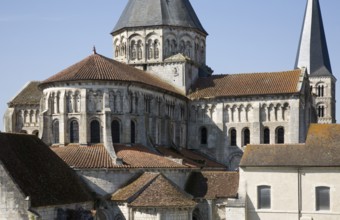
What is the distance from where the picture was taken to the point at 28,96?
2441 inches

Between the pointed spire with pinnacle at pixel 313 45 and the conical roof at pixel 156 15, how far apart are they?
24617 millimetres

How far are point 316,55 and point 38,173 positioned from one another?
5784 cm

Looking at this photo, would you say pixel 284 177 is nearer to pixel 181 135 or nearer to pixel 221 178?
pixel 221 178

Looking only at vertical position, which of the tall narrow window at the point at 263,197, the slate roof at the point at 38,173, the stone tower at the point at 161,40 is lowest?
the tall narrow window at the point at 263,197

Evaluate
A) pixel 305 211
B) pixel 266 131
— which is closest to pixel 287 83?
pixel 266 131

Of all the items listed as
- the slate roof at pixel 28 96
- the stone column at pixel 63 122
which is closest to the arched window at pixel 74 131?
the stone column at pixel 63 122

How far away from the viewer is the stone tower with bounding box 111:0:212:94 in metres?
60.0

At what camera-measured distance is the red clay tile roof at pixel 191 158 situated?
49.8m

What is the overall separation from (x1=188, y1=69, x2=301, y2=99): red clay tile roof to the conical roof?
20.4 ft

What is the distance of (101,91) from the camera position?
46.9 m

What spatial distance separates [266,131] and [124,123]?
52.7 ft

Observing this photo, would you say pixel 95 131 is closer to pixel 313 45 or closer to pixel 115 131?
pixel 115 131

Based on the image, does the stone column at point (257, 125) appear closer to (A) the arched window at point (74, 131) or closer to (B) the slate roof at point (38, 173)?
(A) the arched window at point (74, 131)

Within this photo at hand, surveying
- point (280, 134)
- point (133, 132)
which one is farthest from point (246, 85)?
point (133, 132)
